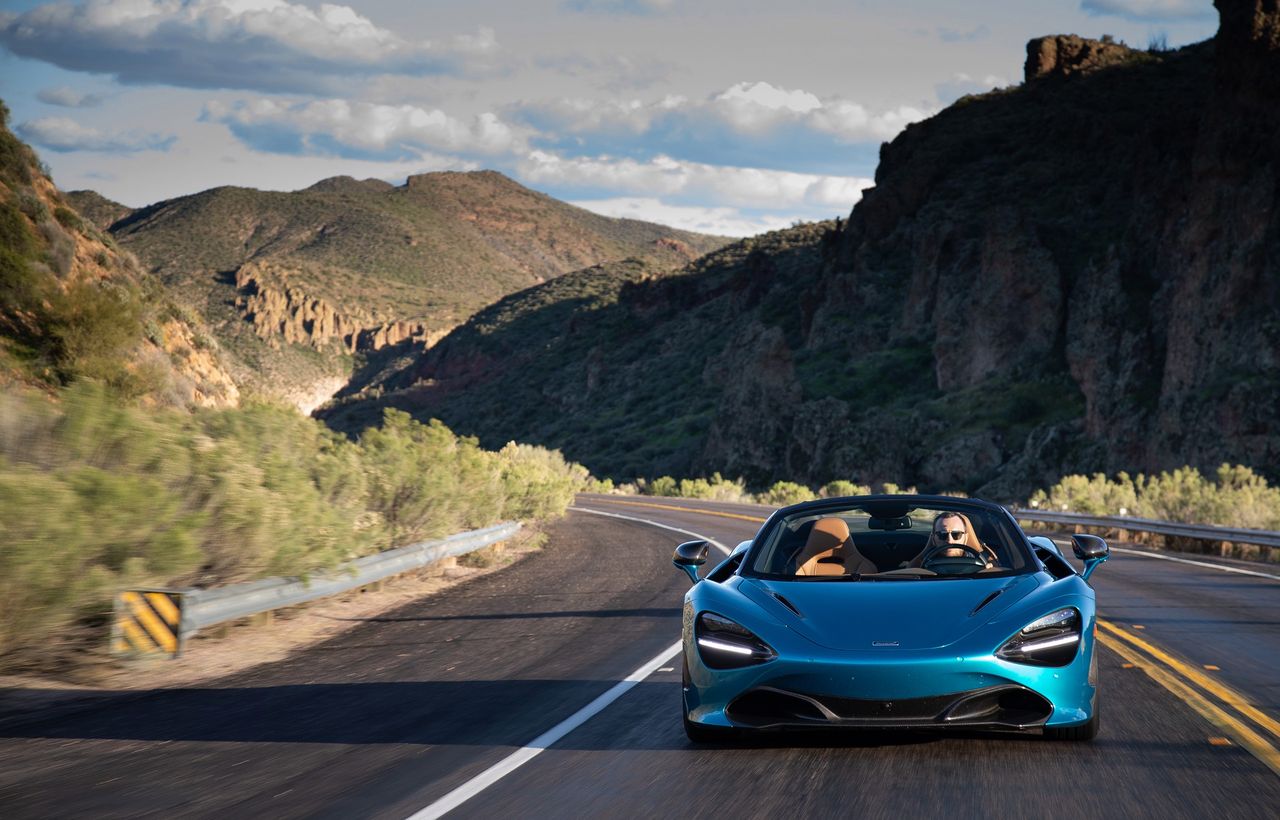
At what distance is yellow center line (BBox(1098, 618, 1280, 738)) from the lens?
23.5 ft

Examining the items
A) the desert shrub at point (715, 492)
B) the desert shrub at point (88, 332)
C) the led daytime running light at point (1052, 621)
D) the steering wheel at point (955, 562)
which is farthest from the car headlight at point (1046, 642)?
the desert shrub at point (715, 492)

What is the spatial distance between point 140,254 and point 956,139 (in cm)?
6905

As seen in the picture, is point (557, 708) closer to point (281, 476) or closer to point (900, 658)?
point (900, 658)

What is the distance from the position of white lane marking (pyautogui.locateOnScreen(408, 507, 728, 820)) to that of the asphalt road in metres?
0.06

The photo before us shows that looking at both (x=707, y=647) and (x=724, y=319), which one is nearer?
(x=707, y=647)

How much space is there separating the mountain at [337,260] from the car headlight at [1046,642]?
Answer: 78.7 m

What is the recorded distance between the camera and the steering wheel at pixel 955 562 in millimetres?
6980

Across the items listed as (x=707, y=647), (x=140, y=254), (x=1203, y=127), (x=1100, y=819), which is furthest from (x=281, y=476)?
(x=140, y=254)

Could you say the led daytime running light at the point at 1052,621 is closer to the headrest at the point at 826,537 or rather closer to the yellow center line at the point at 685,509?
the headrest at the point at 826,537

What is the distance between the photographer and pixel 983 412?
182ft

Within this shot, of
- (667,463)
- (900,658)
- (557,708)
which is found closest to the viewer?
(900,658)

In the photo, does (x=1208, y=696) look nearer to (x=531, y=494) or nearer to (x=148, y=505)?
(x=148, y=505)

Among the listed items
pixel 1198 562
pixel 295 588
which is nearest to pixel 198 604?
pixel 295 588

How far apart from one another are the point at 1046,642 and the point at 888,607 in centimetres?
74
